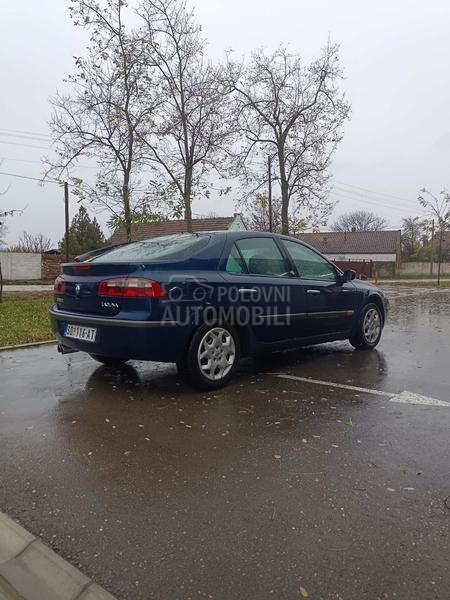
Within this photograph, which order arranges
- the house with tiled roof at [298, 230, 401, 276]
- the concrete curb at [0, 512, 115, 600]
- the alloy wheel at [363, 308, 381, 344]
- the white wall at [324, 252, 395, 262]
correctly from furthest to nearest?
the house with tiled roof at [298, 230, 401, 276], the white wall at [324, 252, 395, 262], the alloy wheel at [363, 308, 381, 344], the concrete curb at [0, 512, 115, 600]

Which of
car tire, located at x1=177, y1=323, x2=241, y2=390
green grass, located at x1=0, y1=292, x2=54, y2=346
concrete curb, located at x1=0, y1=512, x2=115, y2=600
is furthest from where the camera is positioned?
green grass, located at x1=0, y1=292, x2=54, y2=346

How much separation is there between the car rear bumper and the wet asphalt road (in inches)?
17.2

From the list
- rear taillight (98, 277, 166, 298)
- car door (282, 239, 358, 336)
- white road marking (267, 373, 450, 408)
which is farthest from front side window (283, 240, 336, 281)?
rear taillight (98, 277, 166, 298)

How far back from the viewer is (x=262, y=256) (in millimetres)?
5301

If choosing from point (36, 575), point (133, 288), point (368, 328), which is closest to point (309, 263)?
point (368, 328)

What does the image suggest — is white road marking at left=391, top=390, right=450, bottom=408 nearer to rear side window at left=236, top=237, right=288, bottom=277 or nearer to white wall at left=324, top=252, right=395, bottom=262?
rear side window at left=236, top=237, right=288, bottom=277

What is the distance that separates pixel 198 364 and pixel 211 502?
6.32 ft

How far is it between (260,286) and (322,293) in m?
1.14

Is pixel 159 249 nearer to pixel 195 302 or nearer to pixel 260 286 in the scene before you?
pixel 195 302

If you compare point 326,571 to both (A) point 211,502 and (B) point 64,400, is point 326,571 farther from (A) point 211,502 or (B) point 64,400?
(B) point 64,400

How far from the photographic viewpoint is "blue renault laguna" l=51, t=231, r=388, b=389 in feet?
14.0

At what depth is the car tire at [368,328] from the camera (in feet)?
21.5

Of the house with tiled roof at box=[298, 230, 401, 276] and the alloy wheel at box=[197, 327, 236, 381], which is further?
the house with tiled roof at box=[298, 230, 401, 276]

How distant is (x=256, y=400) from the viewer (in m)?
4.40
